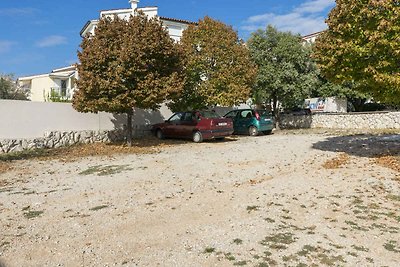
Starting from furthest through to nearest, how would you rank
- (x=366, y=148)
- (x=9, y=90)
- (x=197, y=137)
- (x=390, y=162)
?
(x=9, y=90) < (x=197, y=137) < (x=366, y=148) < (x=390, y=162)

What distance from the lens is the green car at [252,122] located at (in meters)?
19.7

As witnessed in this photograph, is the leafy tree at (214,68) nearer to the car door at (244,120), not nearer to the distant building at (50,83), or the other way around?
the car door at (244,120)

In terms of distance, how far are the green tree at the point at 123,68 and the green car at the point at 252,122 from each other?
6.75 metres

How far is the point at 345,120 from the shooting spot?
24047mm

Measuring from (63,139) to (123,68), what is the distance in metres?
4.91

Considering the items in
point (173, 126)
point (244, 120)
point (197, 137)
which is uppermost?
point (244, 120)

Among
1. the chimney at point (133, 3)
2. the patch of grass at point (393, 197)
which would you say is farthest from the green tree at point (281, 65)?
the patch of grass at point (393, 197)

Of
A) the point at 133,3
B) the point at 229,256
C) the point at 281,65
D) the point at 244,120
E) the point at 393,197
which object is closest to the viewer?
the point at 229,256

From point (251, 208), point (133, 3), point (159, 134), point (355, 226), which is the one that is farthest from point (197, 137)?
point (133, 3)

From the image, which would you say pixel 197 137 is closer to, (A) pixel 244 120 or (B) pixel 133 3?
(A) pixel 244 120

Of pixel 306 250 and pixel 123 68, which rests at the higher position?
pixel 123 68

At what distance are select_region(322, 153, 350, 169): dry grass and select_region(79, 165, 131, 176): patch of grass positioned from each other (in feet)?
19.6

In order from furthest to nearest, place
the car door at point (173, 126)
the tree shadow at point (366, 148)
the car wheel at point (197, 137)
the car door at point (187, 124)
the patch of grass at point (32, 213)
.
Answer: the car door at point (173, 126), the car door at point (187, 124), the car wheel at point (197, 137), the tree shadow at point (366, 148), the patch of grass at point (32, 213)

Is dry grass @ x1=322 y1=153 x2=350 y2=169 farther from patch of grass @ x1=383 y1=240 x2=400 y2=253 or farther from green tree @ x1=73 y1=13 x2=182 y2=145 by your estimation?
green tree @ x1=73 y1=13 x2=182 y2=145
